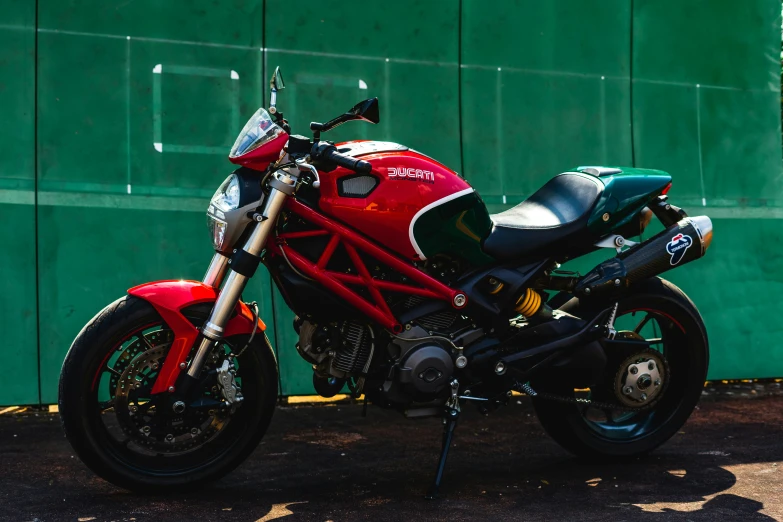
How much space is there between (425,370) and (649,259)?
4.13 feet

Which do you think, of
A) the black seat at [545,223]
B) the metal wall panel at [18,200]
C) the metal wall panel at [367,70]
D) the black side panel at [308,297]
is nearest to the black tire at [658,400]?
the black seat at [545,223]

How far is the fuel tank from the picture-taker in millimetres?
4000

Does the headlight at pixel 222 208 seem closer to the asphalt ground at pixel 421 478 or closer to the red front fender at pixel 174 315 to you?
the red front fender at pixel 174 315

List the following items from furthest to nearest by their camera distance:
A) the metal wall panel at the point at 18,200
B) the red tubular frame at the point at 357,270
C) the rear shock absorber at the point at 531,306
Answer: the metal wall panel at the point at 18,200 → the rear shock absorber at the point at 531,306 → the red tubular frame at the point at 357,270

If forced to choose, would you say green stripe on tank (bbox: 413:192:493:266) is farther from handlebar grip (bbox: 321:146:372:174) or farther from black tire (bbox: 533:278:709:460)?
black tire (bbox: 533:278:709:460)

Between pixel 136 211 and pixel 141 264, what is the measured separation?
346 mm

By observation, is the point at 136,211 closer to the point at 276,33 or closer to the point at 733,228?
the point at 276,33

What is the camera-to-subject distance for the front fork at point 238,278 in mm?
3857

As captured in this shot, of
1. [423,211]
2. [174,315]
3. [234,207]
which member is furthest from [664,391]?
[174,315]

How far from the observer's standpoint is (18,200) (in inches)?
228

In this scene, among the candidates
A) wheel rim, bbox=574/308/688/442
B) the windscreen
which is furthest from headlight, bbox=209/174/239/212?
wheel rim, bbox=574/308/688/442

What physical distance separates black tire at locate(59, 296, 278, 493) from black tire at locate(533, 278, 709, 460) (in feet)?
4.48

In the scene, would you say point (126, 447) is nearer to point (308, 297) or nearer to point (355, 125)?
point (308, 297)

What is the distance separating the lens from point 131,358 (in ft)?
12.8
